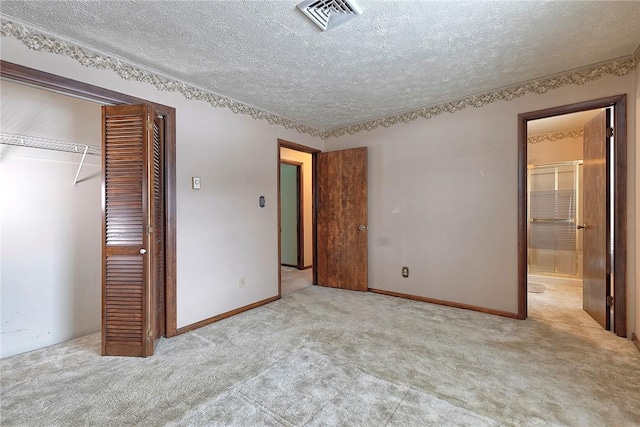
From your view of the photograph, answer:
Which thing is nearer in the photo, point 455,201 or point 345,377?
point 345,377

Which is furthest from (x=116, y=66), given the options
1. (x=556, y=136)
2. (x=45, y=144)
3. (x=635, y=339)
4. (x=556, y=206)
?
(x=556, y=206)

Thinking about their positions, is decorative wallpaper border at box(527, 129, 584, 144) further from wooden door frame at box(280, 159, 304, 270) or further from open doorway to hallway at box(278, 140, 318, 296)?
wooden door frame at box(280, 159, 304, 270)

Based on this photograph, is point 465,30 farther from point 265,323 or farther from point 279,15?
point 265,323

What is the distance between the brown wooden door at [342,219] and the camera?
13.0 feet

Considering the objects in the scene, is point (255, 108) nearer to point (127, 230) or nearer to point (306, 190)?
point (127, 230)

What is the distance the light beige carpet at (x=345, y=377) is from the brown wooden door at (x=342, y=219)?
1237 millimetres

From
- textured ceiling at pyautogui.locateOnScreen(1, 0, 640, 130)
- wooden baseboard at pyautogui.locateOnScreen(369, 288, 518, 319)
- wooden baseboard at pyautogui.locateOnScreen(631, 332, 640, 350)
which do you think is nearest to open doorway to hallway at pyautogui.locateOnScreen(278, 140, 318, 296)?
wooden baseboard at pyautogui.locateOnScreen(369, 288, 518, 319)

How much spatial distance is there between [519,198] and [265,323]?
2.84 meters

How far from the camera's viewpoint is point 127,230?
2.21 m

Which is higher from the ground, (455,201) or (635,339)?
(455,201)

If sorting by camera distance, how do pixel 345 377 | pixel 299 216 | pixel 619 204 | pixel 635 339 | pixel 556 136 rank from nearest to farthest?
pixel 345 377
pixel 635 339
pixel 619 204
pixel 556 136
pixel 299 216

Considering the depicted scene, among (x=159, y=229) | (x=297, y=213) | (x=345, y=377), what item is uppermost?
(x=297, y=213)

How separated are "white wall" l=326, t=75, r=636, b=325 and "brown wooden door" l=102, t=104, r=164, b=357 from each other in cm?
268

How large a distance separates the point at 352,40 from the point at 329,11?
Answer: 330 millimetres
